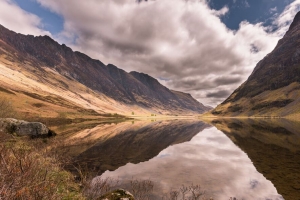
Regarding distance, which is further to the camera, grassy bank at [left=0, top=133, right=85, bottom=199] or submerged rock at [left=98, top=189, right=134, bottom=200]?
submerged rock at [left=98, top=189, right=134, bottom=200]

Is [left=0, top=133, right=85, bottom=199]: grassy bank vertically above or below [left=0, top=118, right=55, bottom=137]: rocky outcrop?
above

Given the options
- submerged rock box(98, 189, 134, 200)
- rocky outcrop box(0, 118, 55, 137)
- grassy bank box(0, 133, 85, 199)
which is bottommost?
rocky outcrop box(0, 118, 55, 137)

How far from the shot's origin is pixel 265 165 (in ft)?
91.6

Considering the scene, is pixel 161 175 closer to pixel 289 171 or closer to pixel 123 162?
pixel 123 162

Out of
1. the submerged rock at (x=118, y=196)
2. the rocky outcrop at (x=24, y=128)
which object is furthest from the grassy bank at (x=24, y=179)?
the rocky outcrop at (x=24, y=128)

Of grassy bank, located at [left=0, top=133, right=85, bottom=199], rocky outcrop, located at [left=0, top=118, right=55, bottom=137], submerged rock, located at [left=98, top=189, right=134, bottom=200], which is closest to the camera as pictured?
grassy bank, located at [left=0, top=133, right=85, bottom=199]

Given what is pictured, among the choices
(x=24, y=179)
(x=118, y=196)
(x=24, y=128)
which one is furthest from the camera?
(x=24, y=128)

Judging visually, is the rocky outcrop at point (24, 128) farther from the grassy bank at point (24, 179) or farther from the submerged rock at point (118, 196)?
the submerged rock at point (118, 196)

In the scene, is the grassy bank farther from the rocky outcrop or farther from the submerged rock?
the rocky outcrop

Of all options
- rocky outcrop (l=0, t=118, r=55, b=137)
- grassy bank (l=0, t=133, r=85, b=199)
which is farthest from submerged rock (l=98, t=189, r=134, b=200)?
rocky outcrop (l=0, t=118, r=55, b=137)

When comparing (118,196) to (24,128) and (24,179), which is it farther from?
(24,128)

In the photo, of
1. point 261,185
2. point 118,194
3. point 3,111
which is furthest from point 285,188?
point 3,111

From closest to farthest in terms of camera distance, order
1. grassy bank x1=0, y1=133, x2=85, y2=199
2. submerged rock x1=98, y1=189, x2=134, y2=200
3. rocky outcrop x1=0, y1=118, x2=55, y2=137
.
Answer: grassy bank x1=0, y1=133, x2=85, y2=199 < submerged rock x1=98, y1=189, x2=134, y2=200 < rocky outcrop x1=0, y1=118, x2=55, y2=137

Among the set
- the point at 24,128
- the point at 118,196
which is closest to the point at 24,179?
the point at 118,196
